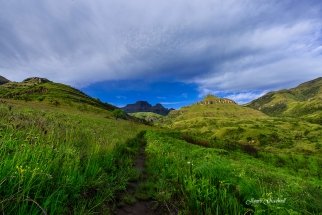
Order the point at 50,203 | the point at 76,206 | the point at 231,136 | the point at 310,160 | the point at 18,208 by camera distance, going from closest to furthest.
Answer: the point at 18,208 → the point at 50,203 → the point at 76,206 → the point at 310,160 → the point at 231,136

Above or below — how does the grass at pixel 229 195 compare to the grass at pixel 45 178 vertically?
below

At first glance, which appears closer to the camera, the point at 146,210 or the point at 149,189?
the point at 146,210

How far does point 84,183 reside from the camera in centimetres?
793

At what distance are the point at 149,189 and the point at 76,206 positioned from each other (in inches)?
201

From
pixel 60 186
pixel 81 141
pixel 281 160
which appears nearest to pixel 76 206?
pixel 60 186

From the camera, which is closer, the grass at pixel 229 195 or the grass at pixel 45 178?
the grass at pixel 45 178

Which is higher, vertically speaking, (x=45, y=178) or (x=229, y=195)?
(x=45, y=178)

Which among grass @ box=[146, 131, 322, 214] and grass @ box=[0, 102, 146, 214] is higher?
grass @ box=[0, 102, 146, 214]

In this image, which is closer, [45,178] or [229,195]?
[45,178]

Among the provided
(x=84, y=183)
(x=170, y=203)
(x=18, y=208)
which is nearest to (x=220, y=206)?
(x=170, y=203)

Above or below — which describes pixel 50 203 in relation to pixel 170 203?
above

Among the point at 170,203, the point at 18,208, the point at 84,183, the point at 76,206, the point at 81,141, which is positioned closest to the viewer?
the point at 18,208

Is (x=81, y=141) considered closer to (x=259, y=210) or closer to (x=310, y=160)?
(x=259, y=210)

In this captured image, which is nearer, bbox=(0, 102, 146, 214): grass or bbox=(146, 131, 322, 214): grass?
bbox=(0, 102, 146, 214): grass
